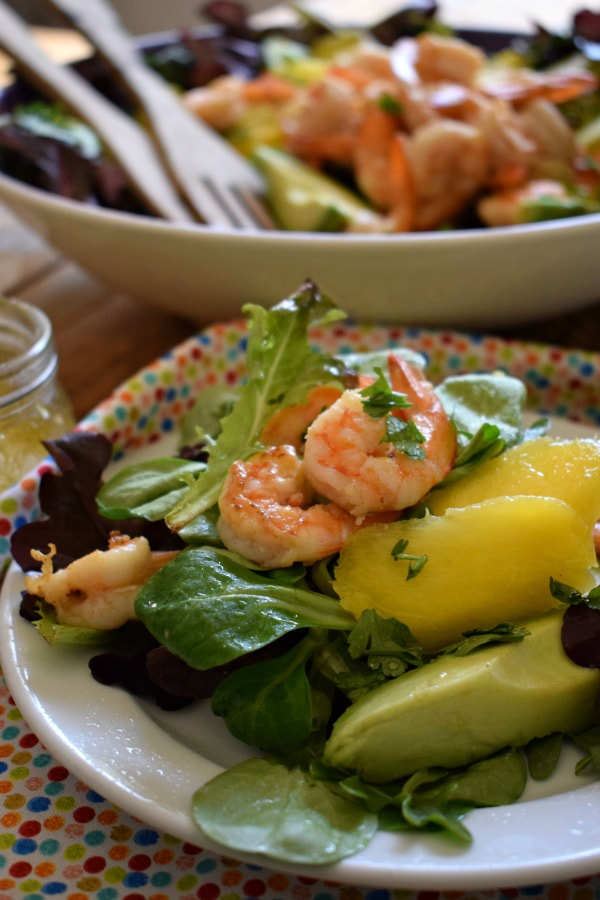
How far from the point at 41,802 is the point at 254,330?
0.60m

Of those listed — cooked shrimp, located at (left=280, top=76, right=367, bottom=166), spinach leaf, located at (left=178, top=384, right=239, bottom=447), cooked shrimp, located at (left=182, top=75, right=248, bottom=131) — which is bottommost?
spinach leaf, located at (left=178, top=384, right=239, bottom=447)

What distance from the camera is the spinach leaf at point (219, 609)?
858mm

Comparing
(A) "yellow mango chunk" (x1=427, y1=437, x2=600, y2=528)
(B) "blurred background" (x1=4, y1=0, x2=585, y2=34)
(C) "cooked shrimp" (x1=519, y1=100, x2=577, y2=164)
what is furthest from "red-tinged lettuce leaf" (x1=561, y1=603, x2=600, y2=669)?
(B) "blurred background" (x1=4, y1=0, x2=585, y2=34)

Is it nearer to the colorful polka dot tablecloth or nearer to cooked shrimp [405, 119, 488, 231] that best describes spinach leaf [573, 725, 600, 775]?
the colorful polka dot tablecloth

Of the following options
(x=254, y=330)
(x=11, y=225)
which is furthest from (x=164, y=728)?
(x=11, y=225)

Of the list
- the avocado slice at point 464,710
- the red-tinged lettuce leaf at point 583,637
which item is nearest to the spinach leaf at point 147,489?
the avocado slice at point 464,710

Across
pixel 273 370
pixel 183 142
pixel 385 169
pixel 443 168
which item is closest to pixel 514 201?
pixel 443 168

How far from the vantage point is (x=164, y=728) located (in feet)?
3.04

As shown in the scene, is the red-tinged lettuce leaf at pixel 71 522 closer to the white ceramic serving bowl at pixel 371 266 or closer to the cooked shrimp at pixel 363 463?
the cooked shrimp at pixel 363 463

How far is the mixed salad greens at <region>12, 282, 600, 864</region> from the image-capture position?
0.79 metres

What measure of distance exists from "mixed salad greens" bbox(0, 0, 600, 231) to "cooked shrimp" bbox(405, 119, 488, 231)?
34 mm

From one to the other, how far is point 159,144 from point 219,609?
143cm

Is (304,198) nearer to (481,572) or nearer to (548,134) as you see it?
(548,134)

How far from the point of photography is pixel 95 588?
0.96 meters
